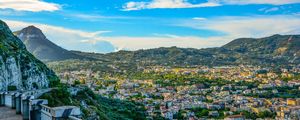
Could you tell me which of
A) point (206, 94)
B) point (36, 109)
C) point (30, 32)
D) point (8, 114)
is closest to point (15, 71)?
point (8, 114)

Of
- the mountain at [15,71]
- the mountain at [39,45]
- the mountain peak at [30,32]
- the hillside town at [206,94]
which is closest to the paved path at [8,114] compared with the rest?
the mountain at [15,71]

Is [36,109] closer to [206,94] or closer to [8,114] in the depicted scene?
[8,114]

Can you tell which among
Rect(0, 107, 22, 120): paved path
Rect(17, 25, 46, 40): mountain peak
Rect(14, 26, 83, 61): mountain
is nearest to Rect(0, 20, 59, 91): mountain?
Rect(0, 107, 22, 120): paved path

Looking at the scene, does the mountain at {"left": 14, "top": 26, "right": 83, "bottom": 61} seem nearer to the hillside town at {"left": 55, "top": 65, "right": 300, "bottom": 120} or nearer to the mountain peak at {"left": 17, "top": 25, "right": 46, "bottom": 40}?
the mountain peak at {"left": 17, "top": 25, "right": 46, "bottom": 40}

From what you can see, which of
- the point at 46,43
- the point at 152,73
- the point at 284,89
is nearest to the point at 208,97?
the point at 284,89

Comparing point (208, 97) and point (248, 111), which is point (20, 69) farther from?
point (208, 97)

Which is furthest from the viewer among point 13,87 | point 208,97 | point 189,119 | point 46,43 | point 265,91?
point 46,43

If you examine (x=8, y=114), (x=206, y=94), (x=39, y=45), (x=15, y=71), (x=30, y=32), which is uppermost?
(x=30, y=32)
